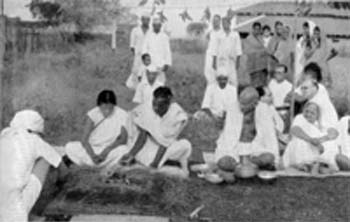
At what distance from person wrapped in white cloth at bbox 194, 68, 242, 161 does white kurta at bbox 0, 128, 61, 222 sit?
135cm

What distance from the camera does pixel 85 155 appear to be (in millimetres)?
6180

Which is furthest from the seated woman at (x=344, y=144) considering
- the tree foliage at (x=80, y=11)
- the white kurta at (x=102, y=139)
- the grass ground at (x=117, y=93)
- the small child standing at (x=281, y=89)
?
the tree foliage at (x=80, y=11)

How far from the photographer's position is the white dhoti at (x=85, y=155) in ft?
20.2

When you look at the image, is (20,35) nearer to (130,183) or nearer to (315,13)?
(130,183)

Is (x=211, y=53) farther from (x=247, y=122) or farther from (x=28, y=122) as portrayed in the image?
(x=28, y=122)

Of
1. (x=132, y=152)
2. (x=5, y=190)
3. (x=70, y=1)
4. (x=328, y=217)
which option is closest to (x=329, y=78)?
(x=328, y=217)

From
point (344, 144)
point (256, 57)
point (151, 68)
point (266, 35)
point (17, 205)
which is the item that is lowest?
point (17, 205)

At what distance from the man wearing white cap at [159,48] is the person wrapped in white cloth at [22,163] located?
1085 millimetres

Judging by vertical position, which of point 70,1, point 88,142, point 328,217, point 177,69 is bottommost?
point 328,217

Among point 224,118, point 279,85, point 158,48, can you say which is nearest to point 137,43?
point 158,48

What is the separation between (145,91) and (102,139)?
0.56 metres

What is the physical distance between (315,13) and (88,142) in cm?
223

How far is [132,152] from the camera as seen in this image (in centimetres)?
619

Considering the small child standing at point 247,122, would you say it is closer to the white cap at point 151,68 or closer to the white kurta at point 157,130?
the white kurta at point 157,130
